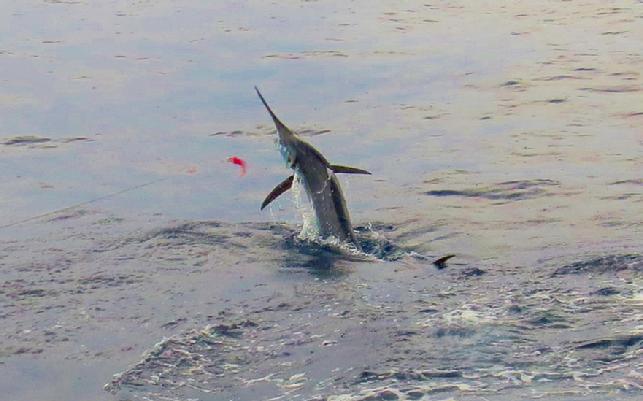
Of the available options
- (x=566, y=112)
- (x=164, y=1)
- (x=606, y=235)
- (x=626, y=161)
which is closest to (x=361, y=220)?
(x=606, y=235)

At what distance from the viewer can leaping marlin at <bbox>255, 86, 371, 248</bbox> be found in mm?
9156

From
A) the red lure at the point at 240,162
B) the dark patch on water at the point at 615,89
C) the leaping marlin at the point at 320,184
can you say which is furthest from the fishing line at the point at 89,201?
the dark patch on water at the point at 615,89

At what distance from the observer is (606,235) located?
9.05 metres

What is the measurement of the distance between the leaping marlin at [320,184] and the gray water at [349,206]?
0.89ft

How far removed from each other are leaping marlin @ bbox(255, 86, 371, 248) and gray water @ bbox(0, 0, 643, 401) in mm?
272

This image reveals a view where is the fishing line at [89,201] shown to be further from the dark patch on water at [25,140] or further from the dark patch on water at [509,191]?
the dark patch on water at [509,191]

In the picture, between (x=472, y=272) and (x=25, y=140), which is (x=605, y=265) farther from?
(x=25, y=140)

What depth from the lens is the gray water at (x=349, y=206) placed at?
22.2 ft

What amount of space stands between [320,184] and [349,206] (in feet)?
3.72

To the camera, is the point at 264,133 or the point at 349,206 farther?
the point at 264,133

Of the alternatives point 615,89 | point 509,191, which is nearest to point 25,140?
point 509,191

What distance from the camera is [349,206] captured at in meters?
10.4

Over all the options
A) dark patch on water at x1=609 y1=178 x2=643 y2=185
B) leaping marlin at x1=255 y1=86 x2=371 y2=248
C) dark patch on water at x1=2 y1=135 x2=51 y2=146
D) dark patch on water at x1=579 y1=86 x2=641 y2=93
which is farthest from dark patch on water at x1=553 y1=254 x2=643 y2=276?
dark patch on water at x1=2 y1=135 x2=51 y2=146

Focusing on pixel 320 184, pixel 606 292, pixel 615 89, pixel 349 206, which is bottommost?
pixel 349 206
